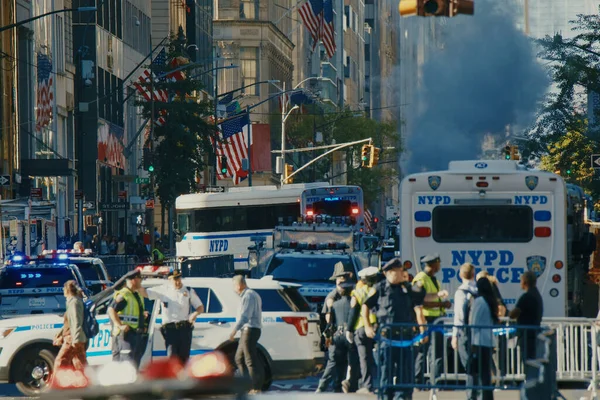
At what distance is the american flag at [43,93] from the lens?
54656 millimetres

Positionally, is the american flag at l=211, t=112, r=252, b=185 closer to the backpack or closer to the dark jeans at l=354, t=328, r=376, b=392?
the backpack

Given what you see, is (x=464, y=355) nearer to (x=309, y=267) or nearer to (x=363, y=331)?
(x=363, y=331)

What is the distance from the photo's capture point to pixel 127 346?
17625 mm

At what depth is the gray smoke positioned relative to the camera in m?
90.1

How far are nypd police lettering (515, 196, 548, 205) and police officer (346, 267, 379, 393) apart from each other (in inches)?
153

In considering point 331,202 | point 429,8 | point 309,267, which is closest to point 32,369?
point 429,8

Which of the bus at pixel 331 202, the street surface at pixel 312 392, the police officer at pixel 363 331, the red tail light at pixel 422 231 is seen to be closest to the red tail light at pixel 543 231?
the red tail light at pixel 422 231

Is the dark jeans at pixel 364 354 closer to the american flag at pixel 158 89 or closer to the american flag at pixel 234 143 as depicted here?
the american flag at pixel 158 89

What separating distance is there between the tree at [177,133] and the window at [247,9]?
45.9m

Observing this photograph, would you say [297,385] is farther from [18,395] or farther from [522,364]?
[522,364]

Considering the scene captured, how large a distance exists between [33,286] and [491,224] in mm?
7310

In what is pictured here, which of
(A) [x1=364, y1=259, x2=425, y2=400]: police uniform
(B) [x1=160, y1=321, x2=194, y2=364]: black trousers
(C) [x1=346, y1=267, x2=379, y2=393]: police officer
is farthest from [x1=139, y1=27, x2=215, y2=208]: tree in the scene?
(A) [x1=364, y1=259, x2=425, y2=400]: police uniform

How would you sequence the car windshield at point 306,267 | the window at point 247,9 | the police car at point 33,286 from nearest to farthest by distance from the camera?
1. the police car at point 33,286
2. the car windshield at point 306,267
3. the window at point 247,9

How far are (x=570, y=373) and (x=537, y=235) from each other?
3946mm
